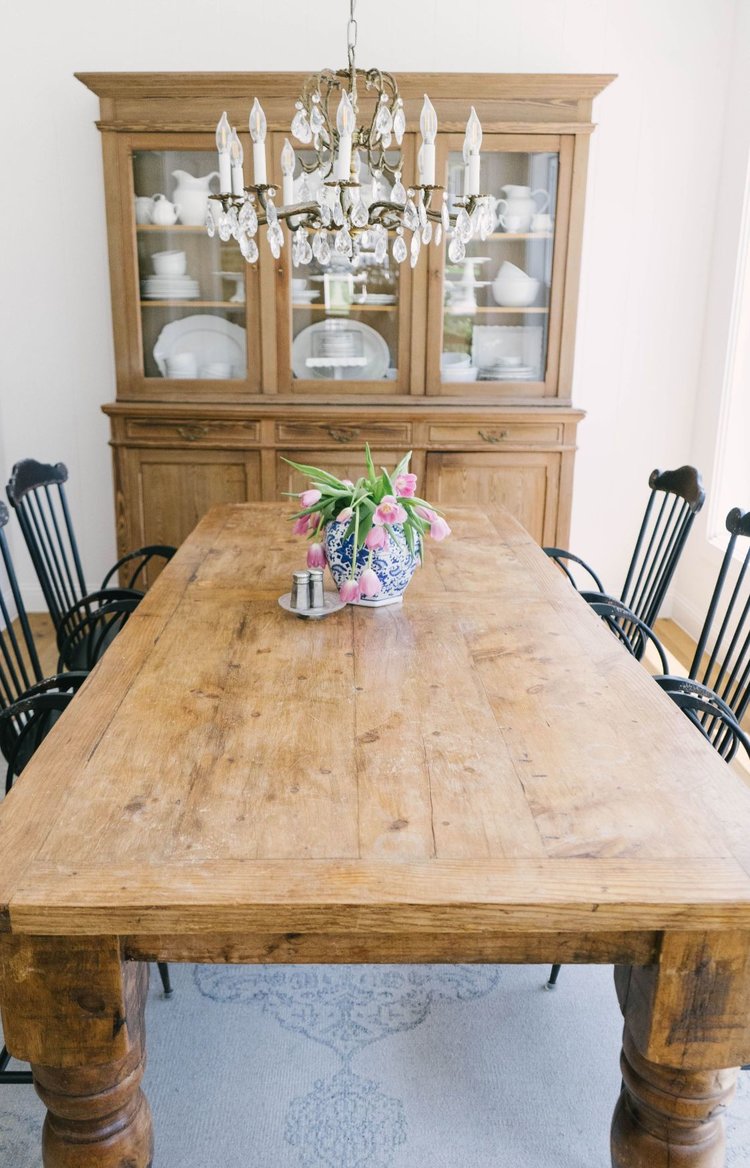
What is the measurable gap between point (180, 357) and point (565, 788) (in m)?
→ 3.03

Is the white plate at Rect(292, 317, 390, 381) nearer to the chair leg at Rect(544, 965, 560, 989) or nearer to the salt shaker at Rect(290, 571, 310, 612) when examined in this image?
the salt shaker at Rect(290, 571, 310, 612)

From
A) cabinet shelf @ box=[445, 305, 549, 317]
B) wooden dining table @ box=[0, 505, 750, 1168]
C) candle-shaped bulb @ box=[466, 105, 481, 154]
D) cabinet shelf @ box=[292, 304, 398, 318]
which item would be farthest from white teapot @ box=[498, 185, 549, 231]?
wooden dining table @ box=[0, 505, 750, 1168]

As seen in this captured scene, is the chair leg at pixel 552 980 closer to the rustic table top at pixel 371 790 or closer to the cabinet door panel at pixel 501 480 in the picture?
the rustic table top at pixel 371 790

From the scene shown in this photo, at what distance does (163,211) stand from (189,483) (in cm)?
108

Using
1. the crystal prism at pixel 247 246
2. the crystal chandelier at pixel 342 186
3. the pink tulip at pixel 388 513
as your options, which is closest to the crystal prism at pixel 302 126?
the crystal chandelier at pixel 342 186

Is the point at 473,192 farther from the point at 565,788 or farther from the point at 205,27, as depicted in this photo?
the point at 205,27

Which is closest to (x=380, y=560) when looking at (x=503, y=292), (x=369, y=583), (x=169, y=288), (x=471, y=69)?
(x=369, y=583)

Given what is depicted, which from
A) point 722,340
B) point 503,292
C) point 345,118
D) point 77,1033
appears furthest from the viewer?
point 722,340

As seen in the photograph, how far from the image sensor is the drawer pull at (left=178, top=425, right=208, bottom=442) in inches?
149

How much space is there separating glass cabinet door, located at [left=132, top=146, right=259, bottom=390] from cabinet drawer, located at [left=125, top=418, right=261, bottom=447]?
0.19m

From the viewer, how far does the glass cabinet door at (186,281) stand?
371 centimetres

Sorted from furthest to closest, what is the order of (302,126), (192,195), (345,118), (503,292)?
(503,292)
(192,195)
(302,126)
(345,118)

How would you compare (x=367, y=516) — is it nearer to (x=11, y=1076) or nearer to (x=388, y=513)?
(x=388, y=513)

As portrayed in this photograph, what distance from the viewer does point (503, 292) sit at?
3836mm
